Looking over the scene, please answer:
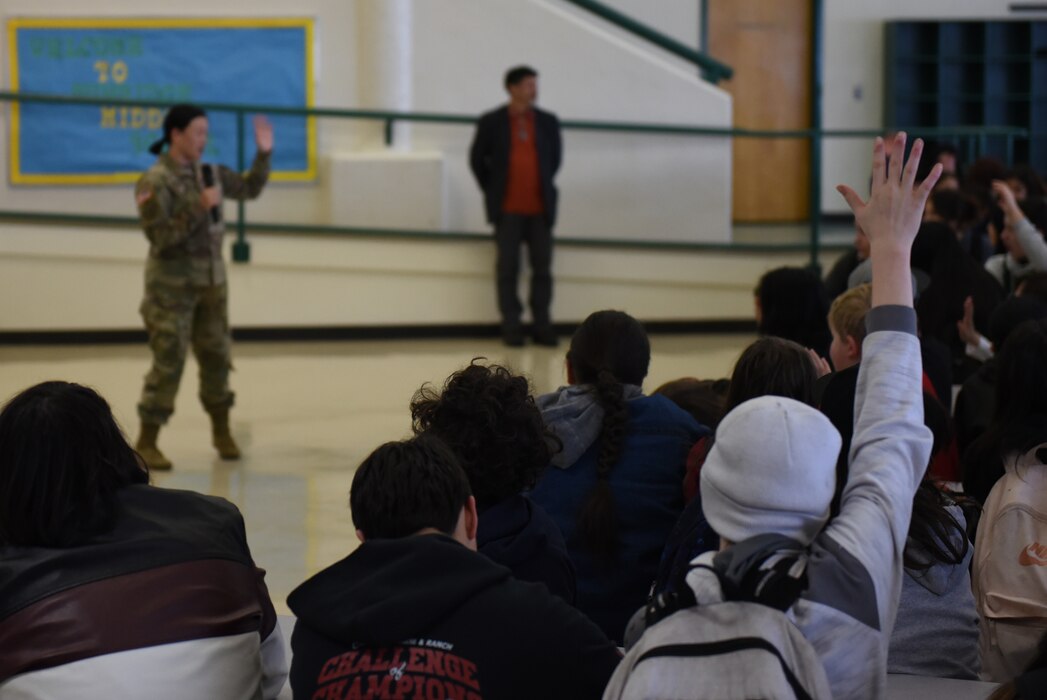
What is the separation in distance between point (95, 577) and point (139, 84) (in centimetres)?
751

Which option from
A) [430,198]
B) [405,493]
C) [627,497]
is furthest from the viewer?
[430,198]

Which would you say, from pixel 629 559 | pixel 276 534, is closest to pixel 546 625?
pixel 629 559

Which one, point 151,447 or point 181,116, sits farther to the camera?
point 151,447

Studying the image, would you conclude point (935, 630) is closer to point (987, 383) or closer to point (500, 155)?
point (987, 383)

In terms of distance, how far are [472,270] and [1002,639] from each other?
263 inches

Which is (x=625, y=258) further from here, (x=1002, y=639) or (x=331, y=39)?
(x=1002, y=639)

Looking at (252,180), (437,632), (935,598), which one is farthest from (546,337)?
(437,632)

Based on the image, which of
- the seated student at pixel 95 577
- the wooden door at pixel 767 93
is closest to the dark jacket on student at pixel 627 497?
the seated student at pixel 95 577

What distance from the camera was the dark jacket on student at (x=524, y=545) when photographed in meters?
2.11

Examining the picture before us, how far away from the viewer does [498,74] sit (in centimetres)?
938

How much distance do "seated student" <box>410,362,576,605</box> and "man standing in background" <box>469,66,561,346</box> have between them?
6344 millimetres

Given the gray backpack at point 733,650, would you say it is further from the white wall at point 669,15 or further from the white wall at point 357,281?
the white wall at point 669,15

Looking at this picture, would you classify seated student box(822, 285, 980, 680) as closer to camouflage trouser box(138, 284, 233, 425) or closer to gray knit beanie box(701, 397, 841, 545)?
gray knit beanie box(701, 397, 841, 545)

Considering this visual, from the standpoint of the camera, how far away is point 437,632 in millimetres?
1697
